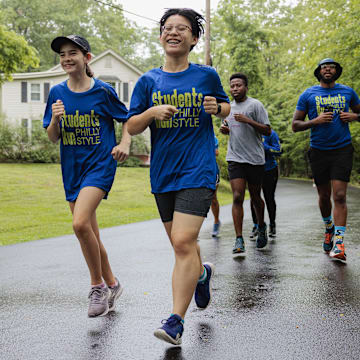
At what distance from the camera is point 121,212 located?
51.5 feet

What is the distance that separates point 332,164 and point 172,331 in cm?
393

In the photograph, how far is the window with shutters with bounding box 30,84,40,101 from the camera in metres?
37.9

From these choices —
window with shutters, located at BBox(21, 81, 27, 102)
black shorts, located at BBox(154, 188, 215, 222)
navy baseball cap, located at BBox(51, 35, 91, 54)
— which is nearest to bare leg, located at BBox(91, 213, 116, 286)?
black shorts, located at BBox(154, 188, 215, 222)

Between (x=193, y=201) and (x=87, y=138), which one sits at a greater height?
(x=87, y=138)

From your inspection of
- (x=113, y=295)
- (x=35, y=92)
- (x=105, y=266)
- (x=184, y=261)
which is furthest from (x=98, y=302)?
(x=35, y=92)

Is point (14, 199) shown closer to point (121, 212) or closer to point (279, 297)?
point (121, 212)

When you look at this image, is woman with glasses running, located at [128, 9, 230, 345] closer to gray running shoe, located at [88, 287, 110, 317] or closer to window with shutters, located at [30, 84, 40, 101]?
gray running shoe, located at [88, 287, 110, 317]

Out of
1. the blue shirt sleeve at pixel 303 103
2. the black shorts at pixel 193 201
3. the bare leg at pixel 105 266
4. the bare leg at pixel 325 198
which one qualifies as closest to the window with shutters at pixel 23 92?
the blue shirt sleeve at pixel 303 103

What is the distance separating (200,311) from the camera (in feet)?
14.8

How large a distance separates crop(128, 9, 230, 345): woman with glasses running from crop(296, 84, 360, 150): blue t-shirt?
Answer: 3.09m

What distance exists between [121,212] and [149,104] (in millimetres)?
11885

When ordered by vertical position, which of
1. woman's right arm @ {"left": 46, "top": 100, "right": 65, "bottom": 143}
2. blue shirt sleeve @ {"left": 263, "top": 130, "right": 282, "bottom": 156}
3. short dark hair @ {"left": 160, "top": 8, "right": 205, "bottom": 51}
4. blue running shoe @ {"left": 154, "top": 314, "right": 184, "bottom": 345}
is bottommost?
blue running shoe @ {"left": 154, "top": 314, "right": 184, "bottom": 345}

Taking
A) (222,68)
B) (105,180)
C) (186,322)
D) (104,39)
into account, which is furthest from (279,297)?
(104,39)

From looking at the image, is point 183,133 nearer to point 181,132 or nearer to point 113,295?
point 181,132
